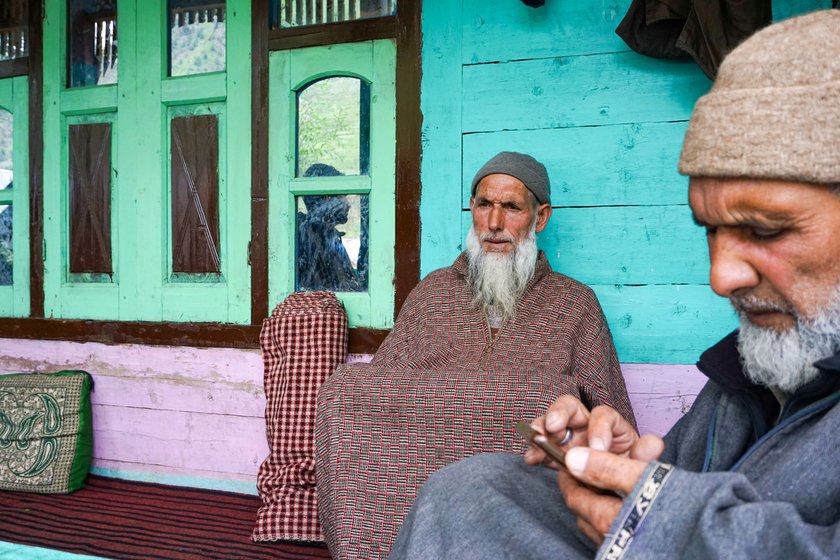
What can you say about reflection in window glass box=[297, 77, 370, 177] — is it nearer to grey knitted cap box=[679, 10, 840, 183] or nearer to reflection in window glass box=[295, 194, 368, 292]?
reflection in window glass box=[295, 194, 368, 292]

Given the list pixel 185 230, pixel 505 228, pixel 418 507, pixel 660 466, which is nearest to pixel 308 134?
pixel 185 230

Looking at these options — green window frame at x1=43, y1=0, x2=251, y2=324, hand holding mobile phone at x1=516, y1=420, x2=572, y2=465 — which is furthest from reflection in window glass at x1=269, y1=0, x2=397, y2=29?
hand holding mobile phone at x1=516, y1=420, x2=572, y2=465

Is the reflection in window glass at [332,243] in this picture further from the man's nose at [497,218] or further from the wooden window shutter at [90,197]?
the wooden window shutter at [90,197]

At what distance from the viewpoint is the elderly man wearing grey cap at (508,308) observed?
8.74ft

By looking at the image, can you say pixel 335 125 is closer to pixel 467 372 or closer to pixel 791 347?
pixel 467 372

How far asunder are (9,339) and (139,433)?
3.17ft

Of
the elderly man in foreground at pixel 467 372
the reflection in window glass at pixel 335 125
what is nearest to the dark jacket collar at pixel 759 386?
the elderly man in foreground at pixel 467 372

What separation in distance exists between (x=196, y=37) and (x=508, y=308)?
7.01 ft

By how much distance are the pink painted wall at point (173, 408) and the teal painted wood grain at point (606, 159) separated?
1.21m

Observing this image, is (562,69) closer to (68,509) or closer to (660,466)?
(660,466)

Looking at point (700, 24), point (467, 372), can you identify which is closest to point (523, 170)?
point (700, 24)

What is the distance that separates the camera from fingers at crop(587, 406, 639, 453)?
1106mm

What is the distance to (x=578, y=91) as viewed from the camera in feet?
9.89

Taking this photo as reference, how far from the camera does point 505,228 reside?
2975 millimetres
